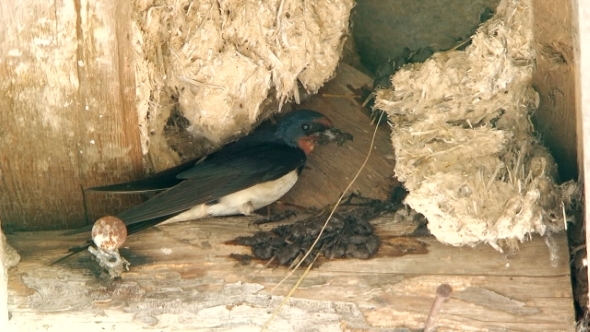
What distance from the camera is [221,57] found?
3.71m

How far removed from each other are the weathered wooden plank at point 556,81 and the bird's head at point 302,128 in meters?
0.94

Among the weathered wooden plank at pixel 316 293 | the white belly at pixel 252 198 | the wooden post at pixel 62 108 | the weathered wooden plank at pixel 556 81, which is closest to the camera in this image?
the weathered wooden plank at pixel 316 293

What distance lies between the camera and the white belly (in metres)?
3.65

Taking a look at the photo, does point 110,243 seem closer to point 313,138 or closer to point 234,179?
point 234,179

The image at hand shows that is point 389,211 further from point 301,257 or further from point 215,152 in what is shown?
point 215,152

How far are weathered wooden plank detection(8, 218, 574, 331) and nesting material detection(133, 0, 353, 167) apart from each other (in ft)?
2.38

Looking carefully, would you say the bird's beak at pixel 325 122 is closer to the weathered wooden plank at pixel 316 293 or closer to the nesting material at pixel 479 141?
the nesting material at pixel 479 141

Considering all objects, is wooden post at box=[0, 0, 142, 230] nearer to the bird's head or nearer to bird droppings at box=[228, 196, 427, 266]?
bird droppings at box=[228, 196, 427, 266]

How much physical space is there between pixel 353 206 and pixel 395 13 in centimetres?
121

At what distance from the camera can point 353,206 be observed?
363 cm

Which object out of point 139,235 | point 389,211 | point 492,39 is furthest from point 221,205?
point 492,39

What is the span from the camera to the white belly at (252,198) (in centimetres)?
365

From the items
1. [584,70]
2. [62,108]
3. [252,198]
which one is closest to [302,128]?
[252,198]

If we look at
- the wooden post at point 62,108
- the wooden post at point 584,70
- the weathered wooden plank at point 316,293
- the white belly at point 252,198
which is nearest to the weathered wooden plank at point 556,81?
the wooden post at point 584,70
